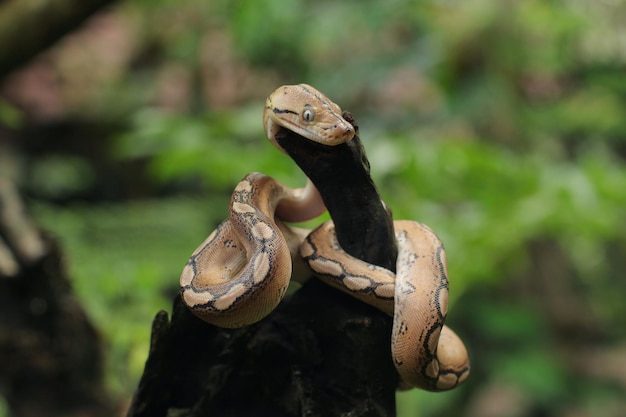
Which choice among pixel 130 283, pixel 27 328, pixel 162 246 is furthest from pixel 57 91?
pixel 27 328

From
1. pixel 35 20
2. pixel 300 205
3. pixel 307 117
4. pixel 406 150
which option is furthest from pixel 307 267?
pixel 35 20

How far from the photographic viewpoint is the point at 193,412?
1874 millimetres

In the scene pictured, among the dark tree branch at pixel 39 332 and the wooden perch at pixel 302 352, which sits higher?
the wooden perch at pixel 302 352

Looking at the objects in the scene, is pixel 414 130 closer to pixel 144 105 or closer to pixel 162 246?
pixel 162 246

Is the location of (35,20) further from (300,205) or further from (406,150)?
(300,205)

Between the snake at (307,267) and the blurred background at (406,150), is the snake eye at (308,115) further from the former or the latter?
the blurred background at (406,150)

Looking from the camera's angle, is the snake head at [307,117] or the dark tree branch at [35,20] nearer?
the snake head at [307,117]

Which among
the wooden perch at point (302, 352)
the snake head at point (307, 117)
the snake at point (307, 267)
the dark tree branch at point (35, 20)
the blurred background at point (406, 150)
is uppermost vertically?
the snake head at point (307, 117)

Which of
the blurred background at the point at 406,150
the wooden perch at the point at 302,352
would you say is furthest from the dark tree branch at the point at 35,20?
the wooden perch at the point at 302,352

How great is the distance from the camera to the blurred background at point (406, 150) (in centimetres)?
362

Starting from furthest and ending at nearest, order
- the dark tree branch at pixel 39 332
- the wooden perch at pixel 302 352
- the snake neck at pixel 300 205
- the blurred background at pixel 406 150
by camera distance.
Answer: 1. the blurred background at pixel 406 150
2. the dark tree branch at pixel 39 332
3. the snake neck at pixel 300 205
4. the wooden perch at pixel 302 352

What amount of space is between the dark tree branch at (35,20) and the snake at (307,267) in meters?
2.08

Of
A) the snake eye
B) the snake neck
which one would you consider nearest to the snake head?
the snake eye

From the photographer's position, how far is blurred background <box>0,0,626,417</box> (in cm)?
362
